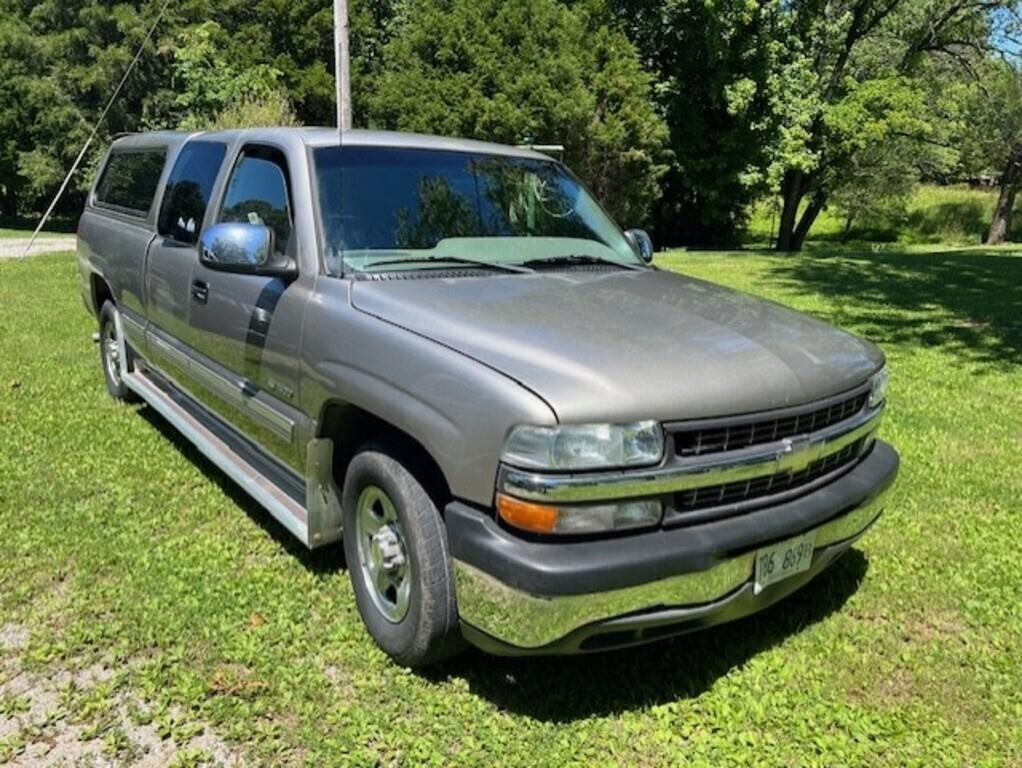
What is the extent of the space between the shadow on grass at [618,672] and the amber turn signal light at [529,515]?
83cm

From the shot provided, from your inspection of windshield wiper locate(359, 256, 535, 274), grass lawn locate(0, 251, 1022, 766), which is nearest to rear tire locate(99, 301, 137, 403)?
grass lawn locate(0, 251, 1022, 766)

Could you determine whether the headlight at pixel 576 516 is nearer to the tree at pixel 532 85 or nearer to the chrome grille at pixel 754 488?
the chrome grille at pixel 754 488

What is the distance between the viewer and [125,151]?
19.8 feet

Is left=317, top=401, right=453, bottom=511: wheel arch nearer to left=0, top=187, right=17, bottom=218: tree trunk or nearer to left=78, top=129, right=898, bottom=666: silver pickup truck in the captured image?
left=78, top=129, right=898, bottom=666: silver pickup truck

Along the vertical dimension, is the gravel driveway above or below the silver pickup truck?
below

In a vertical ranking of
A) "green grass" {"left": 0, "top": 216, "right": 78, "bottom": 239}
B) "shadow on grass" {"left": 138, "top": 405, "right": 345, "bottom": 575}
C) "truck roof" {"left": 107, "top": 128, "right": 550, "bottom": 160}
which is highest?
"truck roof" {"left": 107, "top": 128, "right": 550, "bottom": 160}

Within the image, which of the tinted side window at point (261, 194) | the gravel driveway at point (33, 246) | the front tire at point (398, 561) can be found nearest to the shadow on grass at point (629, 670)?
the front tire at point (398, 561)

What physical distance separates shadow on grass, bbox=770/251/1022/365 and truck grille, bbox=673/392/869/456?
19.5 feet

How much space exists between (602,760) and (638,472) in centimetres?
96

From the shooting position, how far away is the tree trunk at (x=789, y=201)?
2875cm

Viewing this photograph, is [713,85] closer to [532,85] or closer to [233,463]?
[532,85]

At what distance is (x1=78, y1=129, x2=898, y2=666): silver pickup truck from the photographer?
2.46 metres

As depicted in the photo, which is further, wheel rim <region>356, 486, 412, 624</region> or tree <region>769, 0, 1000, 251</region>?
tree <region>769, 0, 1000, 251</region>

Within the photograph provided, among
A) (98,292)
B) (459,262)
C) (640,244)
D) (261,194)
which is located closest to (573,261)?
(459,262)
